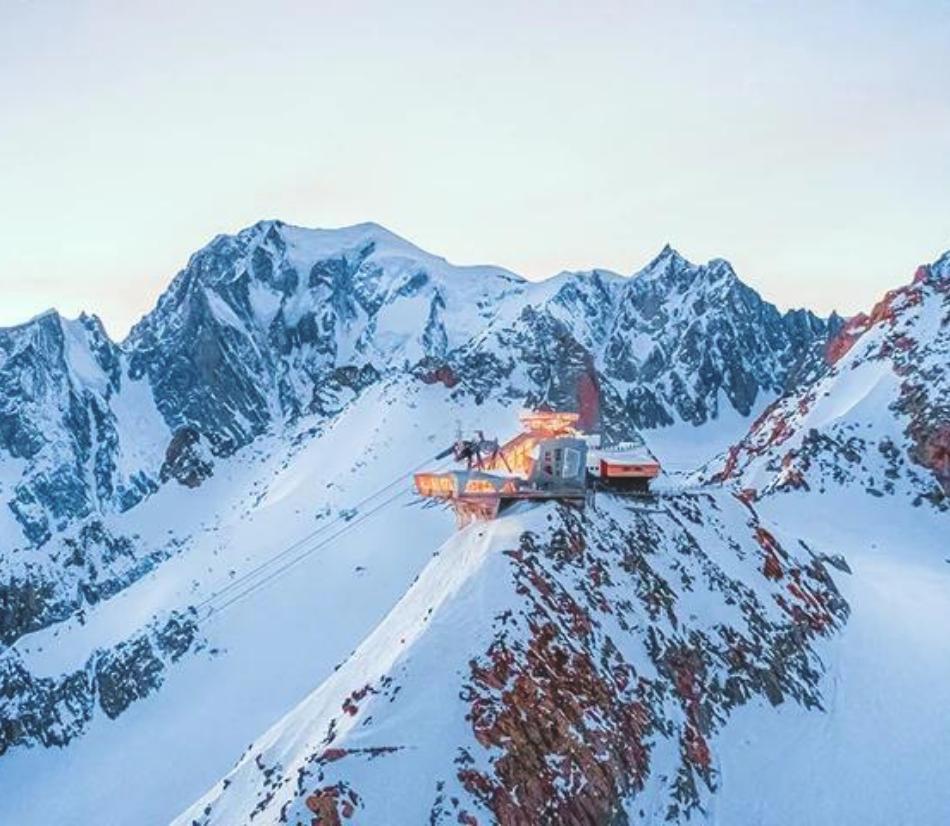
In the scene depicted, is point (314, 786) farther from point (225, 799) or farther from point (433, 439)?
point (433, 439)

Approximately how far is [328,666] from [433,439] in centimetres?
4041

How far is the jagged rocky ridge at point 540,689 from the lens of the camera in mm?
24359

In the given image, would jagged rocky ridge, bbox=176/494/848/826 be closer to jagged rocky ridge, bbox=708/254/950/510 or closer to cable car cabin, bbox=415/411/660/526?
cable car cabin, bbox=415/411/660/526

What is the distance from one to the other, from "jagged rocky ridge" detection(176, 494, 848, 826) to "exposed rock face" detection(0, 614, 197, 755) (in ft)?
109

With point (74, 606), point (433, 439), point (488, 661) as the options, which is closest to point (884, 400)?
point (433, 439)

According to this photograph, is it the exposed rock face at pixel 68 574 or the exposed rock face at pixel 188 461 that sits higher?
the exposed rock face at pixel 188 461

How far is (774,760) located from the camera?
3438 cm

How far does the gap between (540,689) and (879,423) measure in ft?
243

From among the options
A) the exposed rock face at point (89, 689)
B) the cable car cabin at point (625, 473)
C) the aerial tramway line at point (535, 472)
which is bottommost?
the exposed rock face at point (89, 689)

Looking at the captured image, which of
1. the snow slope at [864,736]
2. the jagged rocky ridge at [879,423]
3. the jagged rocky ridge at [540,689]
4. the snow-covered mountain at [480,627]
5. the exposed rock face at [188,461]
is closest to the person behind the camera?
the jagged rocky ridge at [540,689]

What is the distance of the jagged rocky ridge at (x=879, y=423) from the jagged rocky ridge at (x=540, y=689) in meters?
45.2

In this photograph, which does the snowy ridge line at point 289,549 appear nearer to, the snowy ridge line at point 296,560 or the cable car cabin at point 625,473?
the snowy ridge line at point 296,560

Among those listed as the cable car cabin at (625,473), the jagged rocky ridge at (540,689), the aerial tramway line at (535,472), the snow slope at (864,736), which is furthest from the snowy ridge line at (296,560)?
the snow slope at (864,736)

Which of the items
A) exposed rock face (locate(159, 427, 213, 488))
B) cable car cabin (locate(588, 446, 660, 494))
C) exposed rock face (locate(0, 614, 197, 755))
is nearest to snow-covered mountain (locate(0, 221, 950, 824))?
exposed rock face (locate(0, 614, 197, 755))
